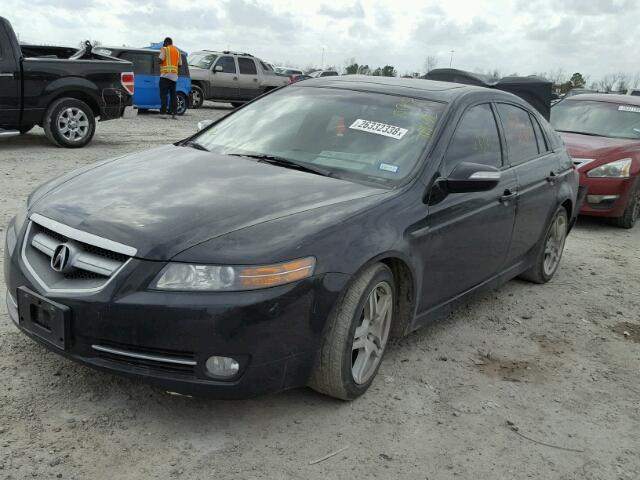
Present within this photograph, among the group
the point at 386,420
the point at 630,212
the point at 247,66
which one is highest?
the point at 247,66

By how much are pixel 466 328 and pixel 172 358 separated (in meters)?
2.40

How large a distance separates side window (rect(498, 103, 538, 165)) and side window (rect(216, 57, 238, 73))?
56.7 ft

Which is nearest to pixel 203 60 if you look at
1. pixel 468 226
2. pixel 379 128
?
pixel 379 128

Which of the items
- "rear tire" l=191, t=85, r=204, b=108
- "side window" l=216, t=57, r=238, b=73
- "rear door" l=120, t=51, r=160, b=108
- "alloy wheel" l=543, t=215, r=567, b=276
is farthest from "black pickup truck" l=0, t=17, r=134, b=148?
"side window" l=216, t=57, r=238, b=73

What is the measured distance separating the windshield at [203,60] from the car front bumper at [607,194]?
50.4 feet

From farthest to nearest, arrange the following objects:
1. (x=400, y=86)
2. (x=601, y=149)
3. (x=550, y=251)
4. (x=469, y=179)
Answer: (x=601, y=149) < (x=550, y=251) < (x=400, y=86) < (x=469, y=179)

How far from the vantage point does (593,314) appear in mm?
5082

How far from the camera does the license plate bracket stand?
2770 mm

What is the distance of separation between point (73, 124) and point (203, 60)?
11.4 meters

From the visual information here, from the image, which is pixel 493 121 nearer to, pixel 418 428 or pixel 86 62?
pixel 418 428

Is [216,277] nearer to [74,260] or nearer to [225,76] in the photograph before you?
[74,260]

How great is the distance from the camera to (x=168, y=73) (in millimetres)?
15789

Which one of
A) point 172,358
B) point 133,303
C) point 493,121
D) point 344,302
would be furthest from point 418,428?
point 493,121

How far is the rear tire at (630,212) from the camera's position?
816 centimetres
